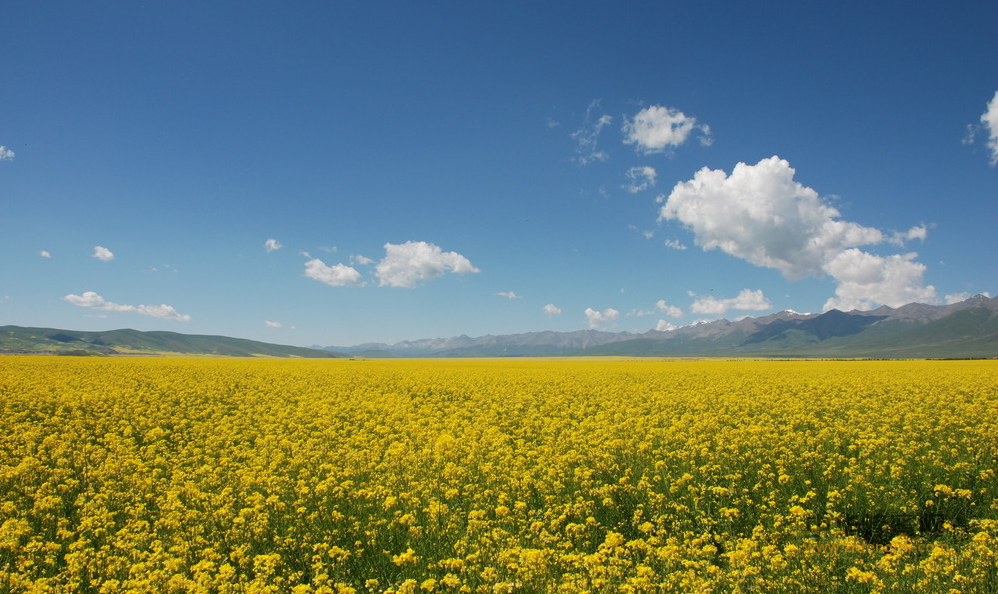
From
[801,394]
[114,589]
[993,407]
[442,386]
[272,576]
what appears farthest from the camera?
[442,386]

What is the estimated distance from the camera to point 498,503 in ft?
23.2

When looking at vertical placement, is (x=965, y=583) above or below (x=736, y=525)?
above

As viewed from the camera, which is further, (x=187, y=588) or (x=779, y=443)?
(x=779, y=443)

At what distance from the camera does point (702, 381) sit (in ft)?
80.9

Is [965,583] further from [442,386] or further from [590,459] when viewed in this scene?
[442,386]

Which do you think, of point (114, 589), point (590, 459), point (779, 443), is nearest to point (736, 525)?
point (590, 459)

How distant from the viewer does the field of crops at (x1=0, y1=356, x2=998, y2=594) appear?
484 cm

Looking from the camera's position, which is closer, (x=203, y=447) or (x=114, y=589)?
(x=114, y=589)

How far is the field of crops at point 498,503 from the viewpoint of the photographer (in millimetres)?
4836

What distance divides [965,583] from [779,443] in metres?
5.66

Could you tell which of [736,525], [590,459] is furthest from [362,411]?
[736,525]

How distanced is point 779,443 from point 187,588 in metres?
9.98

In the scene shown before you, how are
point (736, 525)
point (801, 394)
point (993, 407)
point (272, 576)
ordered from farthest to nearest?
point (801, 394)
point (993, 407)
point (736, 525)
point (272, 576)

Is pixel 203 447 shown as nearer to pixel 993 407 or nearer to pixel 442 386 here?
pixel 442 386
